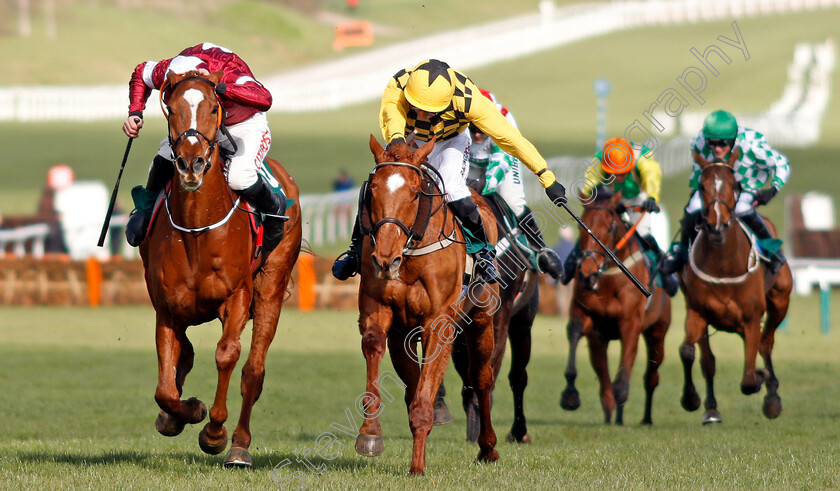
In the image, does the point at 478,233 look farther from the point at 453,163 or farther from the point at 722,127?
the point at 722,127

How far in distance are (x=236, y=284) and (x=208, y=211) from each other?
45 centimetres

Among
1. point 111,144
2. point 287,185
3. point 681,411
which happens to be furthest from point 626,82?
point 287,185

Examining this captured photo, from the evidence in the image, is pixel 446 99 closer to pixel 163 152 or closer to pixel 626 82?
pixel 163 152

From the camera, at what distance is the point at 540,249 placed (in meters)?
9.05

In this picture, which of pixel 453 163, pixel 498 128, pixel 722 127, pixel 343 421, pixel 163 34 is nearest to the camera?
pixel 498 128

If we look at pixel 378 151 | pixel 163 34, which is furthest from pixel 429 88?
pixel 163 34

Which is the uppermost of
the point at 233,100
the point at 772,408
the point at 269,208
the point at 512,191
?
the point at 233,100

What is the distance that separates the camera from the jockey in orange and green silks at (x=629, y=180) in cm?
1034

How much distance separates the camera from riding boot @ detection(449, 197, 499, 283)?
7129 millimetres

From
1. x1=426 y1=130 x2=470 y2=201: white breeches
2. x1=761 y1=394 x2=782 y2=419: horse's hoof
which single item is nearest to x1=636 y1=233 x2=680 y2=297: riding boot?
x1=761 y1=394 x2=782 y2=419: horse's hoof

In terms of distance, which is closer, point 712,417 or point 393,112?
point 393,112

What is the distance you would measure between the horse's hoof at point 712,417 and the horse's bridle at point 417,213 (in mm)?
4144

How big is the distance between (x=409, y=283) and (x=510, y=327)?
2.76 meters

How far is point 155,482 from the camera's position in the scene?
6.16 metres
